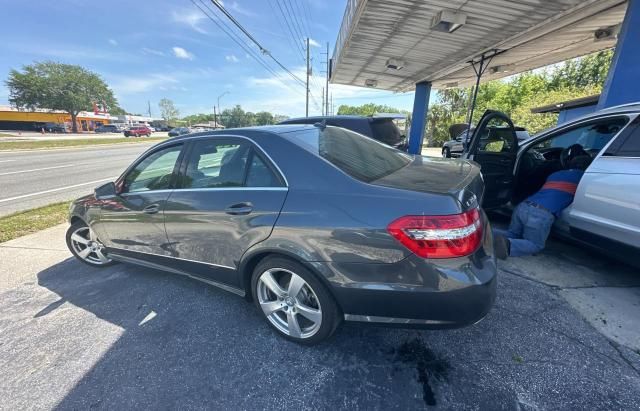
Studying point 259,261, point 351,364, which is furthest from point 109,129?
point 351,364

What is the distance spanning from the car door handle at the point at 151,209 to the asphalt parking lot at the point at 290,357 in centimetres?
86

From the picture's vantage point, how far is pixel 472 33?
629cm

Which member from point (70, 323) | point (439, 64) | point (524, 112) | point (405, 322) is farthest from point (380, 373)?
point (524, 112)

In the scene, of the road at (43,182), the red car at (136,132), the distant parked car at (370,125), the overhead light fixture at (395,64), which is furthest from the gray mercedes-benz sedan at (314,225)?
the red car at (136,132)

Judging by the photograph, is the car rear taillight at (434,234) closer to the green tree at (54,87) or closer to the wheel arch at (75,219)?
the wheel arch at (75,219)

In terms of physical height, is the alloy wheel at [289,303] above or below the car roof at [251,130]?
below

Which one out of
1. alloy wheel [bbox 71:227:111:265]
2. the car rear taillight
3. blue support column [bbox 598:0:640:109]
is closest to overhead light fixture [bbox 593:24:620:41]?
blue support column [bbox 598:0:640:109]

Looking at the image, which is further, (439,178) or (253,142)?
(253,142)

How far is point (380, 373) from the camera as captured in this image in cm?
188

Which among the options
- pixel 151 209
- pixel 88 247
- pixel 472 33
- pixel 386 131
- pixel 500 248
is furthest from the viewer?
pixel 472 33

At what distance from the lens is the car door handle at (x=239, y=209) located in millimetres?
2055

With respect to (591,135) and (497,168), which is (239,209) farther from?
(591,135)

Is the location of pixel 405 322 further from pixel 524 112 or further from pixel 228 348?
pixel 524 112

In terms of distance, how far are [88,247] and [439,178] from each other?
3882 mm
